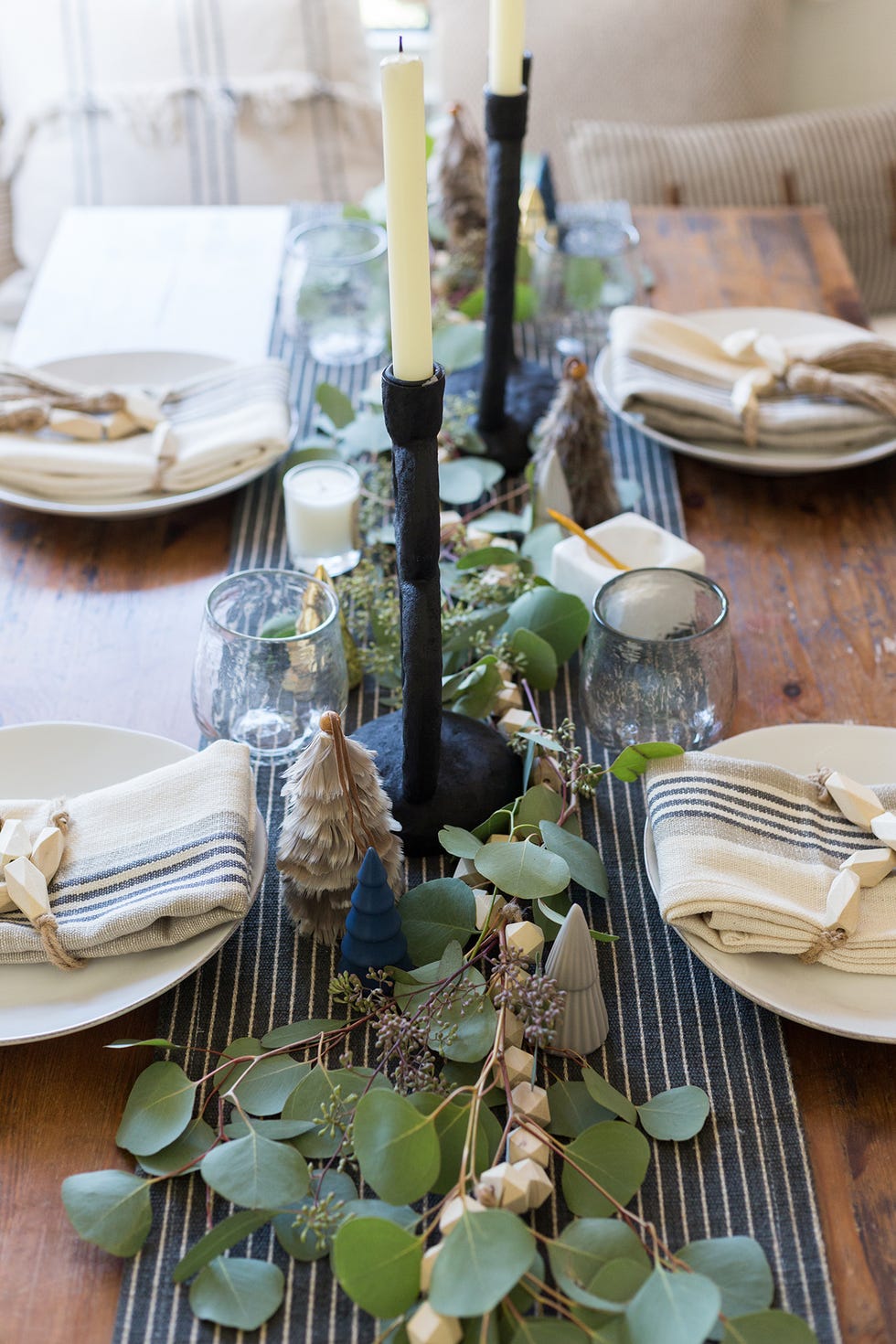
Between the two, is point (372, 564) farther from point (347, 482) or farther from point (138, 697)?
point (138, 697)

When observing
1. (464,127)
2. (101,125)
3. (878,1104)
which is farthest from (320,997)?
(101,125)

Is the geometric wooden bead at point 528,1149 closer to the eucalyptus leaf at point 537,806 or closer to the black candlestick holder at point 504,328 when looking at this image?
the eucalyptus leaf at point 537,806

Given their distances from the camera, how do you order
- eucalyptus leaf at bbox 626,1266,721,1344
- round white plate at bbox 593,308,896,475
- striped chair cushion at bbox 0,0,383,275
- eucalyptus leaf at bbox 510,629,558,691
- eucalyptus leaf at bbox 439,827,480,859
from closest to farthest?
eucalyptus leaf at bbox 626,1266,721,1344 → eucalyptus leaf at bbox 439,827,480,859 → eucalyptus leaf at bbox 510,629,558,691 → round white plate at bbox 593,308,896,475 → striped chair cushion at bbox 0,0,383,275

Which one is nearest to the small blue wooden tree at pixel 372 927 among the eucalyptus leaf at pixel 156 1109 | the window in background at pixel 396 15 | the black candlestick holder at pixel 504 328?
the eucalyptus leaf at pixel 156 1109

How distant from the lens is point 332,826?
0.69 m

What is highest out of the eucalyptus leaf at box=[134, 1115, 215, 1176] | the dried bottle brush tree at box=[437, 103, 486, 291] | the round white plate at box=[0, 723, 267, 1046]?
the dried bottle brush tree at box=[437, 103, 486, 291]

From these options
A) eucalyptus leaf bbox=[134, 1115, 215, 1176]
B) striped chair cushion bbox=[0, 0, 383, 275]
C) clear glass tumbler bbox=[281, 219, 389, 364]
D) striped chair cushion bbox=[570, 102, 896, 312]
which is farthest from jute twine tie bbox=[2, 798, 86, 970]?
striped chair cushion bbox=[0, 0, 383, 275]

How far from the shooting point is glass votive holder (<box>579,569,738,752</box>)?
2.63 feet

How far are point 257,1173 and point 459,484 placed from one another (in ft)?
2.22

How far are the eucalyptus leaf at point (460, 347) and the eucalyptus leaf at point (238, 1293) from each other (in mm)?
898

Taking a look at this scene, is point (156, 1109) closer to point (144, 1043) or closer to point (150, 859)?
point (144, 1043)

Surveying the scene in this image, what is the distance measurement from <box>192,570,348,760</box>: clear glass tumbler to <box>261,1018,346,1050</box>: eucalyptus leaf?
0.73 feet

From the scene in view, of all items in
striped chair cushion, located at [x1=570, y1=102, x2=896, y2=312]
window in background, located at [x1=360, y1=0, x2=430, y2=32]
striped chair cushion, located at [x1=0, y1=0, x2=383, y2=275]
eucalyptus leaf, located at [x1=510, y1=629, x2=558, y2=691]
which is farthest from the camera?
window in background, located at [x1=360, y1=0, x2=430, y2=32]

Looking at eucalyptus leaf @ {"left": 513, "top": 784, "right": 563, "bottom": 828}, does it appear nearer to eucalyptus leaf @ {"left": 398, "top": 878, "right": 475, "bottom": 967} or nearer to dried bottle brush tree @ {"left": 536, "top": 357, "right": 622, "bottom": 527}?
eucalyptus leaf @ {"left": 398, "top": 878, "right": 475, "bottom": 967}
